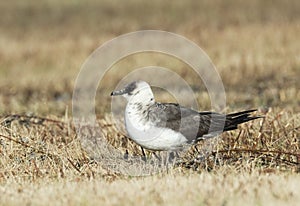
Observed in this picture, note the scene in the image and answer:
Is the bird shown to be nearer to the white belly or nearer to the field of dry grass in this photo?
the white belly

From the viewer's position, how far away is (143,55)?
642 inches

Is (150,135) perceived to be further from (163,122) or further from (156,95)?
(156,95)

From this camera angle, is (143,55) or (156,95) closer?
(156,95)

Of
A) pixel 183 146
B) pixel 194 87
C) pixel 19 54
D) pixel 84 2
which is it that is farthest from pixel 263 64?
pixel 84 2

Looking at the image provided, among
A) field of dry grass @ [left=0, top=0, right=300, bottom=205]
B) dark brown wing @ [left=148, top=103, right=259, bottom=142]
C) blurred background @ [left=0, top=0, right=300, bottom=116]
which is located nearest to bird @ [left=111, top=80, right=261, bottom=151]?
dark brown wing @ [left=148, top=103, right=259, bottom=142]

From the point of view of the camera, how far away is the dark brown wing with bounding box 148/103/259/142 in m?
5.76

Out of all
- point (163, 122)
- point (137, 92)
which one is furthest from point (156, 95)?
point (163, 122)

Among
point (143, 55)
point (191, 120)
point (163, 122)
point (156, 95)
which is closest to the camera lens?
point (163, 122)

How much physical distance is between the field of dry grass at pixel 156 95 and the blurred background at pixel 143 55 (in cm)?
3

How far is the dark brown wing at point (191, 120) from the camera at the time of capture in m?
5.76

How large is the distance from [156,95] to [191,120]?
23.0 ft

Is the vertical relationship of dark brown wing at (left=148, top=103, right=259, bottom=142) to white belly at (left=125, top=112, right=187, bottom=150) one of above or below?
above

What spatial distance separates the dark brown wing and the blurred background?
355 centimetres

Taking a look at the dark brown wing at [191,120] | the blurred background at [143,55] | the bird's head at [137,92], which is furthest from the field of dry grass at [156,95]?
the bird's head at [137,92]
